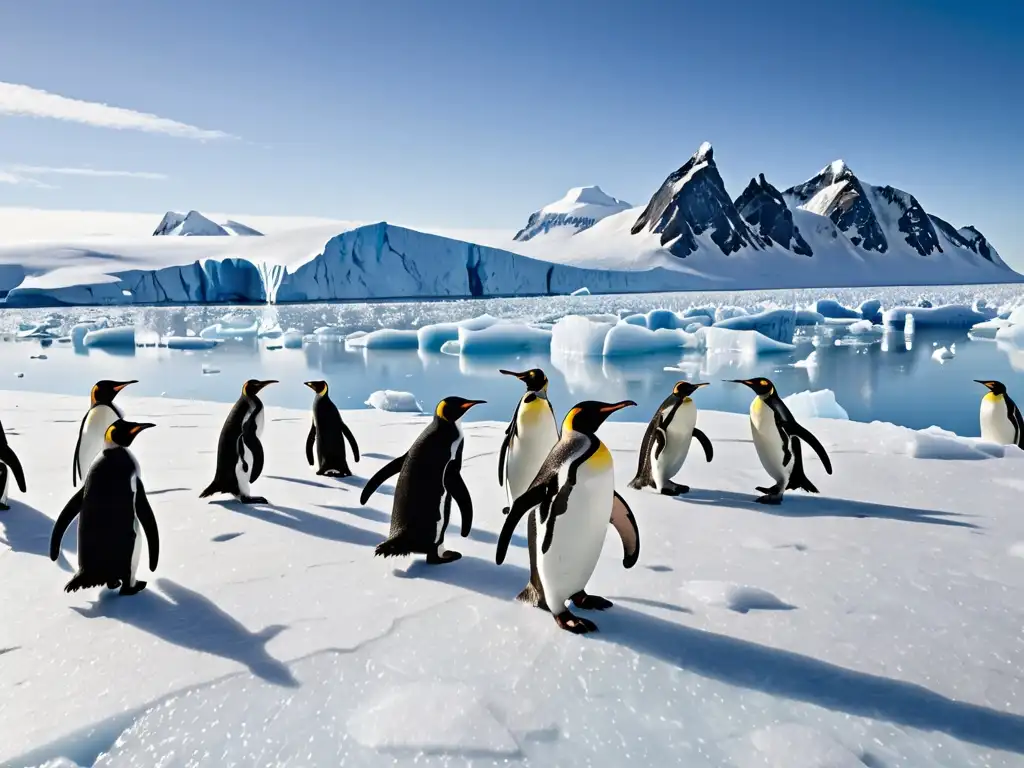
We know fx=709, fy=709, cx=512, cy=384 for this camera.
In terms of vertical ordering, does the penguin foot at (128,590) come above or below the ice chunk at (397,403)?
above

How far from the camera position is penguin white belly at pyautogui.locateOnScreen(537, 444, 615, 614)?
2.14 meters

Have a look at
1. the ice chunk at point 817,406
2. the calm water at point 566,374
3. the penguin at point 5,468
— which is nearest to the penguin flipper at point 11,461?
the penguin at point 5,468

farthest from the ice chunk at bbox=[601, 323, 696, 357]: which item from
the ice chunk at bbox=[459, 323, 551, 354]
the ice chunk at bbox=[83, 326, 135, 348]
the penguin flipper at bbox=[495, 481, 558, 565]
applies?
the penguin flipper at bbox=[495, 481, 558, 565]

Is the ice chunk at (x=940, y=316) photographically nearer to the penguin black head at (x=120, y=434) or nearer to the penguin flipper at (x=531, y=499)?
the penguin flipper at (x=531, y=499)

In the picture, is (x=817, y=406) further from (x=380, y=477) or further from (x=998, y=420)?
(x=380, y=477)

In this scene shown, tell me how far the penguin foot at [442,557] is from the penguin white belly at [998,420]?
522 cm

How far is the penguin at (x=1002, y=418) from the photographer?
588 cm

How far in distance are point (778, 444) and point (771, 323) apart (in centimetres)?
1896

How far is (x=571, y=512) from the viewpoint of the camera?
2156 mm

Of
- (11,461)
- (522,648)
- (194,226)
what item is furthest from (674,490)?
(194,226)

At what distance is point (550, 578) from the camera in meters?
Result: 2.15

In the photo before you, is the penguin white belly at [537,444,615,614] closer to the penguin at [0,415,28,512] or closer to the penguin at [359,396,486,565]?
the penguin at [359,396,486,565]

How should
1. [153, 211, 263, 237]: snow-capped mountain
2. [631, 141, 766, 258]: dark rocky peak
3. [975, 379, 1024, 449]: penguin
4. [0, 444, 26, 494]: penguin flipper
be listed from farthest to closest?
[153, 211, 263, 237]: snow-capped mountain
[631, 141, 766, 258]: dark rocky peak
[975, 379, 1024, 449]: penguin
[0, 444, 26, 494]: penguin flipper

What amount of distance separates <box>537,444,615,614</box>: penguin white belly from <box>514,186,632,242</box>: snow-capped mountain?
10508cm
